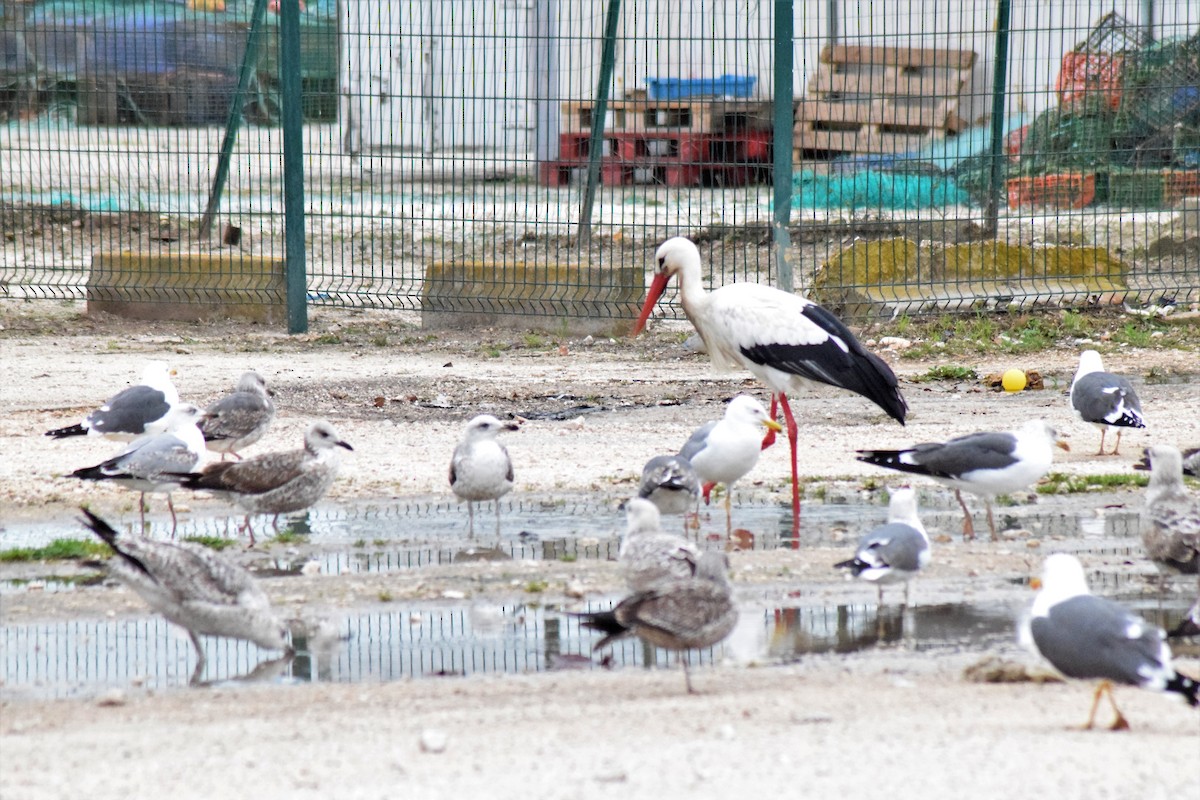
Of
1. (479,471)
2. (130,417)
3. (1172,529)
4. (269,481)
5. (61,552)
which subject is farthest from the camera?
(130,417)

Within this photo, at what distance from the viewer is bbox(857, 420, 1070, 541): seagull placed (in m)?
7.95

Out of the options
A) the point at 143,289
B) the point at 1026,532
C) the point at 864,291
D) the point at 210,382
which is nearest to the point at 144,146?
the point at 143,289

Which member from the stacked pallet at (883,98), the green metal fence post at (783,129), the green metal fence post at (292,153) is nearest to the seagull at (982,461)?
the green metal fence post at (783,129)

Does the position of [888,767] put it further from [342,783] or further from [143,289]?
[143,289]

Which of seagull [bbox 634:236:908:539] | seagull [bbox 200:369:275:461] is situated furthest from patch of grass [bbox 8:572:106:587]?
seagull [bbox 634:236:908:539]

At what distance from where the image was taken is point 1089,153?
1438cm

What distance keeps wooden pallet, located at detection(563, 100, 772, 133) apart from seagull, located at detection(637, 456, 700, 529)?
668 cm

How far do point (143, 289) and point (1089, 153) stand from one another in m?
9.07

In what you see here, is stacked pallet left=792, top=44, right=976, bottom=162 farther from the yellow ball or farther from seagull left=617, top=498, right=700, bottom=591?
seagull left=617, top=498, right=700, bottom=591

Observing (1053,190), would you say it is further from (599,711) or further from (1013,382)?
(599,711)

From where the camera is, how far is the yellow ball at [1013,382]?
39.6ft

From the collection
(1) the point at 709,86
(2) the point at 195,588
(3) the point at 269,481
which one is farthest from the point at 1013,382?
(2) the point at 195,588

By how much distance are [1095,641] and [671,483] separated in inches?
111

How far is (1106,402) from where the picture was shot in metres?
9.65
